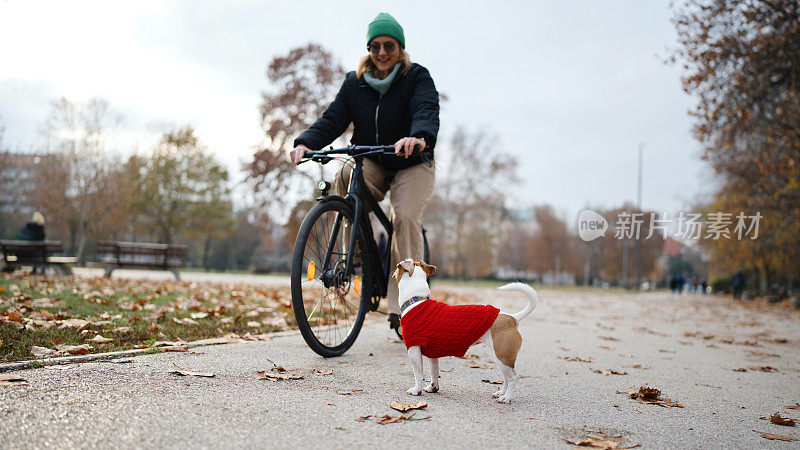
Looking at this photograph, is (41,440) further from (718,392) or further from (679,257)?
(679,257)

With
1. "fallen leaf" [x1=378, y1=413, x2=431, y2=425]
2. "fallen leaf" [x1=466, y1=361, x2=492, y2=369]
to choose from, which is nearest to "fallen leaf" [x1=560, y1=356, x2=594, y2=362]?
"fallen leaf" [x1=466, y1=361, x2=492, y2=369]

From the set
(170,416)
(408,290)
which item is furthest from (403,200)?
(170,416)

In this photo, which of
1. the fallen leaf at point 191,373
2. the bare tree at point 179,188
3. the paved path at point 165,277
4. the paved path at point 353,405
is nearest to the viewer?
the paved path at point 353,405

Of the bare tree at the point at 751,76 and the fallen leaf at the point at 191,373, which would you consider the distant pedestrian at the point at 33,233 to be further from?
the bare tree at the point at 751,76

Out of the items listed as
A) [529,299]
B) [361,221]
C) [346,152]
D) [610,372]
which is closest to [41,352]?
[361,221]

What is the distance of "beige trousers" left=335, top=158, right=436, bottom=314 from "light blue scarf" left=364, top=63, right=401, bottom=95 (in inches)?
22.5

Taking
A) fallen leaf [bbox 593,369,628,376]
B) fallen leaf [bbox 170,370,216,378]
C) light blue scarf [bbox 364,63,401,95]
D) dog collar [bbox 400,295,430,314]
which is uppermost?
light blue scarf [bbox 364,63,401,95]

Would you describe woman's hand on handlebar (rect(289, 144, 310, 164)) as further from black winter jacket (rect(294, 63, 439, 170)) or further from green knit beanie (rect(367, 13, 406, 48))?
green knit beanie (rect(367, 13, 406, 48))

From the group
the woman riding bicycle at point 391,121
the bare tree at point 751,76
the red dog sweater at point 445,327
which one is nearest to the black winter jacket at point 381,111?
the woman riding bicycle at point 391,121

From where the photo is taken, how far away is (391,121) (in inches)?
165

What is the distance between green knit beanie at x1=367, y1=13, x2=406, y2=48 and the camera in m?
4.02

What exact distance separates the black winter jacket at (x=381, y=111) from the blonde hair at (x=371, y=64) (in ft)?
0.14

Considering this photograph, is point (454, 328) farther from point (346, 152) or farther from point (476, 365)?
point (346, 152)

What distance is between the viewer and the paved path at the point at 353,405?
81.8 inches
